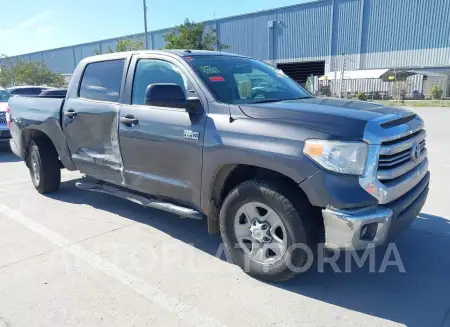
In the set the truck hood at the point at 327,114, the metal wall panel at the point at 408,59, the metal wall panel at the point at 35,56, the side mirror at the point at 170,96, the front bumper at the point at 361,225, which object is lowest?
the front bumper at the point at 361,225

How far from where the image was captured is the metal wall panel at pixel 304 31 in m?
35.4

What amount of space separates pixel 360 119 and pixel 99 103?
296cm

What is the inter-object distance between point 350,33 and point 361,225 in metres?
36.0

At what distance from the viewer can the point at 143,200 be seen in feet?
12.8

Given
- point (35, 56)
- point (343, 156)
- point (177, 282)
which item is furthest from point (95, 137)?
point (35, 56)

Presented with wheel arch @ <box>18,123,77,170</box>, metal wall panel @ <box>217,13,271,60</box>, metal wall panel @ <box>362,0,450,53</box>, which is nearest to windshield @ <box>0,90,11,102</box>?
wheel arch @ <box>18,123,77,170</box>

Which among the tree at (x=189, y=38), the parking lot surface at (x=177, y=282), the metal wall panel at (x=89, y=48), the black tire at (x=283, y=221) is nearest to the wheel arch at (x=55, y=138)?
the parking lot surface at (x=177, y=282)

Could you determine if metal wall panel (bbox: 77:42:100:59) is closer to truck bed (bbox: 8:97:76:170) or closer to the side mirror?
truck bed (bbox: 8:97:76:170)

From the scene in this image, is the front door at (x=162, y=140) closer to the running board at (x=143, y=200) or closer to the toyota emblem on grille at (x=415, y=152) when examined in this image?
the running board at (x=143, y=200)

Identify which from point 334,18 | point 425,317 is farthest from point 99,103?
point 334,18

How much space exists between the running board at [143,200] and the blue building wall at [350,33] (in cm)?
3474

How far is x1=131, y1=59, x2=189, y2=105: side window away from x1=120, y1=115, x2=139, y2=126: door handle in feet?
0.61

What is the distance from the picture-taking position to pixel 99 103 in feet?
13.9

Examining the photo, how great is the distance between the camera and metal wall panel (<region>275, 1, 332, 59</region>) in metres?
35.4
